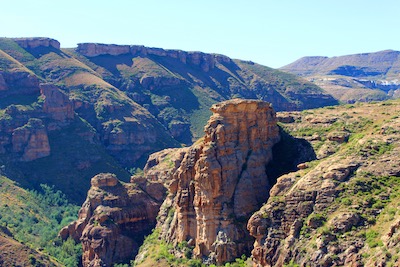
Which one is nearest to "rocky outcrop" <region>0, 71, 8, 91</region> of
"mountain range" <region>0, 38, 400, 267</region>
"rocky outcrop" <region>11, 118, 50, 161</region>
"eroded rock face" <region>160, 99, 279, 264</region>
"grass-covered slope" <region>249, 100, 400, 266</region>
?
"rocky outcrop" <region>11, 118, 50, 161</region>

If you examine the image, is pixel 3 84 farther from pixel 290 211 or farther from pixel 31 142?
pixel 290 211

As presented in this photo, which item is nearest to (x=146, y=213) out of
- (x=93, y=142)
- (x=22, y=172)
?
(x=22, y=172)

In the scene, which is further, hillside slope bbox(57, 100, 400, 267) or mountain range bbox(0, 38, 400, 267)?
mountain range bbox(0, 38, 400, 267)

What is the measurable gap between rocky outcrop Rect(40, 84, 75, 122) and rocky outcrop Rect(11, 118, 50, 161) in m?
8.55

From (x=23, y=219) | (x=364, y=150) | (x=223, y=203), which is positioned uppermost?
(x=364, y=150)

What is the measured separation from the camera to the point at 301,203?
7850cm

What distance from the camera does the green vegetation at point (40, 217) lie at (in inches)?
4696

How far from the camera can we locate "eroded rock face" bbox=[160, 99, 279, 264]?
87.1 metres

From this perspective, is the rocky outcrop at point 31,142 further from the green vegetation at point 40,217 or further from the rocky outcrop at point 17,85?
the rocky outcrop at point 17,85

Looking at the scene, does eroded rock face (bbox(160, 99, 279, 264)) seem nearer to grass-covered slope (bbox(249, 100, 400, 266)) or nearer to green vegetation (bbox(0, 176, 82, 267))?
grass-covered slope (bbox(249, 100, 400, 266))

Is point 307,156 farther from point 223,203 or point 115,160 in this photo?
point 115,160

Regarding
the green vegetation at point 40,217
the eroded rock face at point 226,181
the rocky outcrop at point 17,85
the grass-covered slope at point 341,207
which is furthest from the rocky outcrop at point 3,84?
the grass-covered slope at point 341,207

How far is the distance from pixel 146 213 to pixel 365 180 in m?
45.7

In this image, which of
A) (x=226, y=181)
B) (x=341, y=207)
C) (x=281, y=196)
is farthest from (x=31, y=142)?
(x=341, y=207)
